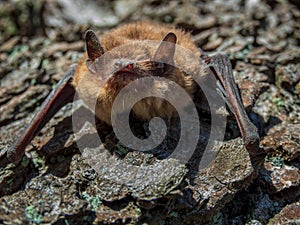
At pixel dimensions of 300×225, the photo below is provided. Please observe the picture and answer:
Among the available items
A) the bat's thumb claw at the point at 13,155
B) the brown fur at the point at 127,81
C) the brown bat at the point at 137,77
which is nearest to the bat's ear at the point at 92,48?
the brown bat at the point at 137,77

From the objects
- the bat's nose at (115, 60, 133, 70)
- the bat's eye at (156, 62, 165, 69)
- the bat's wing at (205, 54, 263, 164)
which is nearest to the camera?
the bat's wing at (205, 54, 263, 164)

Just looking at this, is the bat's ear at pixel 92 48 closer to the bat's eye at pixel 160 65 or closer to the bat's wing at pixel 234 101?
the bat's eye at pixel 160 65

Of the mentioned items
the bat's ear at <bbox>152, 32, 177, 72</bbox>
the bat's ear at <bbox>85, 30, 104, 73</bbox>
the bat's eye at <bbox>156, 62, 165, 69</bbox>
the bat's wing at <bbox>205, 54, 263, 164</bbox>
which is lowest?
the bat's wing at <bbox>205, 54, 263, 164</bbox>

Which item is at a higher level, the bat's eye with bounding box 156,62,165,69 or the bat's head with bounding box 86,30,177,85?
the bat's head with bounding box 86,30,177,85

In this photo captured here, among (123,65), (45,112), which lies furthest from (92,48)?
(45,112)

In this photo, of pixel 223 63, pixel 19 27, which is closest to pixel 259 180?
pixel 223 63

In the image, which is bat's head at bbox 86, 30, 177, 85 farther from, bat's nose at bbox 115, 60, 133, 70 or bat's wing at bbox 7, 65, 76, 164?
bat's wing at bbox 7, 65, 76, 164

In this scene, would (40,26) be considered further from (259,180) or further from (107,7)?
(259,180)

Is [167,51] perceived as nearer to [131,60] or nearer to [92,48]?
[131,60]

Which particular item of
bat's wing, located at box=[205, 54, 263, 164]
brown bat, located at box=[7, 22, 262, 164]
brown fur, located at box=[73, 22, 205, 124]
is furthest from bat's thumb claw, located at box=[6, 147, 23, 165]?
bat's wing, located at box=[205, 54, 263, 164]
